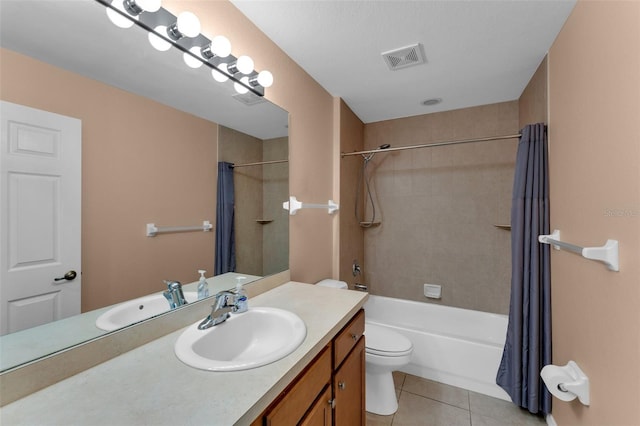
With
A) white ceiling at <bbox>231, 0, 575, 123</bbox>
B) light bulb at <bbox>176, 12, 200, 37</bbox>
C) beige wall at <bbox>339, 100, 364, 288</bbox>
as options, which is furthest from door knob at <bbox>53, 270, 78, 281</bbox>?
beige wall at <bbox>339, 100, 364, 288</bbox>

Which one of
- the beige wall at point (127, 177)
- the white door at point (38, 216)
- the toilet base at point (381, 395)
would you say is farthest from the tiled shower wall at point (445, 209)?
the white door at point (38, 216)

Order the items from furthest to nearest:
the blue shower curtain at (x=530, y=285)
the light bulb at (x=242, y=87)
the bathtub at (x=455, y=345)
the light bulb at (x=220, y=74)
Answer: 1. the bathtub at (x=455, y=345)
2. the blue shower curtain at (x=530, y=285)
3. the light bulb at (x=242, y=87)
4. the light bulb at (x=220, y=74)

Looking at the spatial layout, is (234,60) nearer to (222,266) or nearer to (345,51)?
(345,51)

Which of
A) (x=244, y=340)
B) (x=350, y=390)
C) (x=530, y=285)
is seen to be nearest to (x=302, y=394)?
(x=244, y=340)

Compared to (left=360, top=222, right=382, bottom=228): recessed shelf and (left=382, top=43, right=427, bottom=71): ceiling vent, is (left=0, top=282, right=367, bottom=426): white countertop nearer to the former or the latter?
(left=382, top=43, right=427, bottom=71): ceiling vent

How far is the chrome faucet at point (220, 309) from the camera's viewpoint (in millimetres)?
1022

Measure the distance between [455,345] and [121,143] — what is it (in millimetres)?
2357

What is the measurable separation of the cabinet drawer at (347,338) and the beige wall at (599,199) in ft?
3.18

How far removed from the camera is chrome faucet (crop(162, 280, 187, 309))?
105cm

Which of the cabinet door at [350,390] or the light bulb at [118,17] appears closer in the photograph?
the light bulb at [118,17]

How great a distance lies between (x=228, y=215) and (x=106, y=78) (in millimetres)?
720

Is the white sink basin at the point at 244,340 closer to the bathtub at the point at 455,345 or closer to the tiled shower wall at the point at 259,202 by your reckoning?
the tiled shower wall at the point at 259,202

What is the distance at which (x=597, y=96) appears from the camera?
1134 mm

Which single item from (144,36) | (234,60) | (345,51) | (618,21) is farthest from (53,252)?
(618,21)
